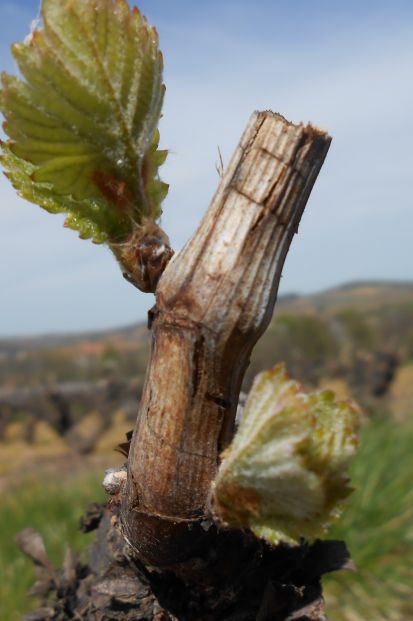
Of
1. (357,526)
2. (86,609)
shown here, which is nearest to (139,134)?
(86,609)

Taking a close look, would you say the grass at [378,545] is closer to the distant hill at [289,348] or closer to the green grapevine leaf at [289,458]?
the green grapevine leaf at [289,458]

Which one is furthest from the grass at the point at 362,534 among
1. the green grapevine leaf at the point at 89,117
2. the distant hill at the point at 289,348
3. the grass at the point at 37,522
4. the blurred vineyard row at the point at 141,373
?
the distant hill at the point at 289,348

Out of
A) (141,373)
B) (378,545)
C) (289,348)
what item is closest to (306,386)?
(378,545)

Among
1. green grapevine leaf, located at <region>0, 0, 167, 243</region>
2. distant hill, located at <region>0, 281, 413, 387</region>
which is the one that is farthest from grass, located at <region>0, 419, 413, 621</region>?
distant hill, located at <region>0, 281, 413, 387</region>

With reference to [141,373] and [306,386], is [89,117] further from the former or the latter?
[141,373]

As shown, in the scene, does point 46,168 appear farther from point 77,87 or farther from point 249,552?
point 249,552


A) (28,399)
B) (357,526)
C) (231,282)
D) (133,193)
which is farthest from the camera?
(28,399)

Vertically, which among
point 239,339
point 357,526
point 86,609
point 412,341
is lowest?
point 357,526
